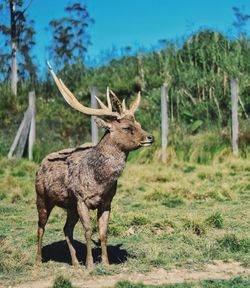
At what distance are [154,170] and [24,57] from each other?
14.0 m

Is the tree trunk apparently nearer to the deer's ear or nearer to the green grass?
the deer's ear

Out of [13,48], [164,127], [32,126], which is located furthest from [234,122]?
[13,48]

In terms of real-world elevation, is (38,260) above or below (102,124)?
below

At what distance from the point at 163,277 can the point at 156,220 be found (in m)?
3.05

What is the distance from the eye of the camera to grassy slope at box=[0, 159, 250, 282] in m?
7.34

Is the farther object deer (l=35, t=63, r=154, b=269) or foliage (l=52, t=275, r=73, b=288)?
deer (l=35, t=63, r=154, b=269)

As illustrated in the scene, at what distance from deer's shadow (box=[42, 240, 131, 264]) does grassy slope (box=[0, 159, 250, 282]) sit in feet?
0.05

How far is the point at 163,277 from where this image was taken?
6.54 metres

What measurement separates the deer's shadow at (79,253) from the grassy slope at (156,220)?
1 centimetres

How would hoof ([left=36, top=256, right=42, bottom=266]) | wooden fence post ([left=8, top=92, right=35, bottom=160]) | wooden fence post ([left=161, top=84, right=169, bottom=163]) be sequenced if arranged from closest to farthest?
hoof ([left=36, top=256, right=42, bottom=266]) < wooden fence post ([left=161, top=84, right=169, bottom=163]) < wooden fence post ([left=8, top=92, right=35, bottom=160])

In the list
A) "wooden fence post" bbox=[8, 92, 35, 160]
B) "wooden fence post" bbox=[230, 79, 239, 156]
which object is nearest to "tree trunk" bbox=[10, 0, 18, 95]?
"wooden fence post" bbox=[8, 92, 35, 160]

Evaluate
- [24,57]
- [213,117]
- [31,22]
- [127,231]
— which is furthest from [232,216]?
[31,22]

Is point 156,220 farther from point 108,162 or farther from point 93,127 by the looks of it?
point 93,127

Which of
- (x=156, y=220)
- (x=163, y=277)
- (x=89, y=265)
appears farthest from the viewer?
(x=156, y=220)
